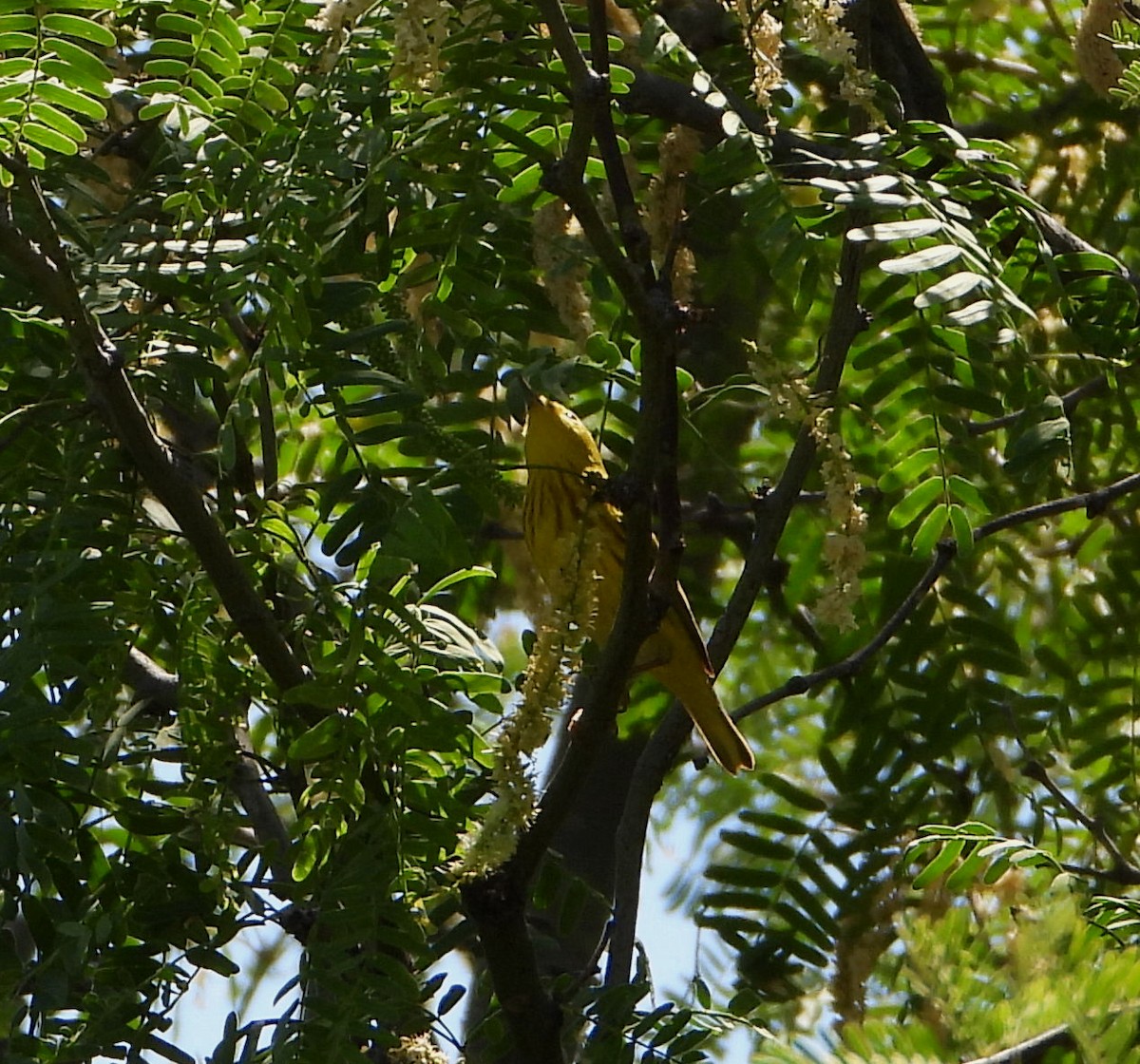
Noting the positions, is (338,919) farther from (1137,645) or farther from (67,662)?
(1137,645)

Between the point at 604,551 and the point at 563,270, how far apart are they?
107cm

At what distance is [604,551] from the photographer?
9.77ft

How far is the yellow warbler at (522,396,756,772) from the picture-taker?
2545 millimetres

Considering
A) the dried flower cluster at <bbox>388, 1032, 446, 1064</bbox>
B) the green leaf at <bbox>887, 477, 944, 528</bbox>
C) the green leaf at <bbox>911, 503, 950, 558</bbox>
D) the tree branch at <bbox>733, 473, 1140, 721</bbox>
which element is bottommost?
the dried flower cluster at <bbox>388, 1032, 446, 1064</bbox>

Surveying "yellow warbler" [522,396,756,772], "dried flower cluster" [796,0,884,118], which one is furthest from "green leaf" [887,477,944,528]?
"dried flower cluster" [796,0,884,118]

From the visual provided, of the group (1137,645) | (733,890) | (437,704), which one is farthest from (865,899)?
(437,704)

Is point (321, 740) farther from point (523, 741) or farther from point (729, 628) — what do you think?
point (729, 628)

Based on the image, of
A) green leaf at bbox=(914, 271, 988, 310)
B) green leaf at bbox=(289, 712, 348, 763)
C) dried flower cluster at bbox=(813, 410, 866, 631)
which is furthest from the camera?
green leaf at bbox=(289, 712, 348, 763)

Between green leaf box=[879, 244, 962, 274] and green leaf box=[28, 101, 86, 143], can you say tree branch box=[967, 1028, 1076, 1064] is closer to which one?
green leaf box=[879, 244, 962, 274]

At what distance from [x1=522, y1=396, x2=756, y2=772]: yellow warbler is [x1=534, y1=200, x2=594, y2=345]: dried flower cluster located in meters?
0.30

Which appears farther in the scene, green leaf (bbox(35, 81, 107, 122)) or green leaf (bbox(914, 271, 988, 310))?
green leaf (bbox(35, 81, 107, 122))

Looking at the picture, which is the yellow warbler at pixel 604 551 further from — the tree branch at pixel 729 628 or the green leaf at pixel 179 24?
the green leaf at pixel 179 24

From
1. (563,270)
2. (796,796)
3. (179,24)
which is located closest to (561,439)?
(563,270)

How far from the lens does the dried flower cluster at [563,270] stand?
6.48 feet
